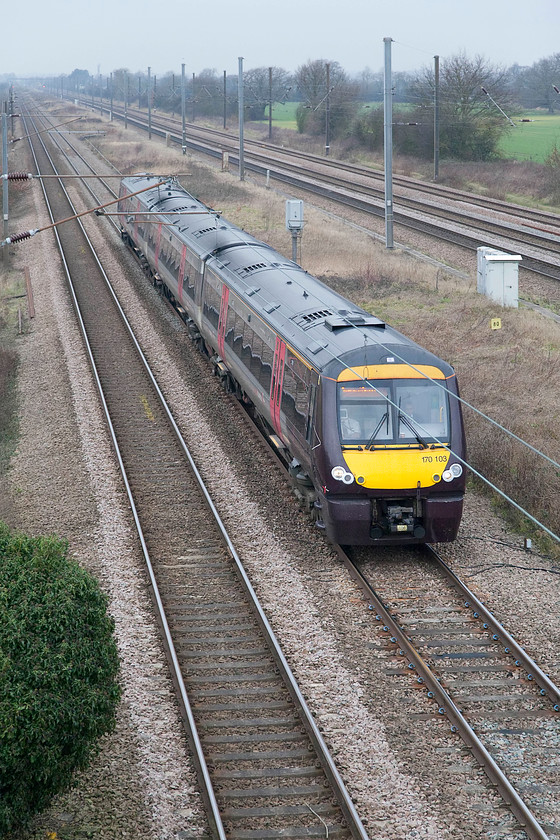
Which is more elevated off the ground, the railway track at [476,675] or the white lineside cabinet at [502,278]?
the white lineside cabinet at [502,278]

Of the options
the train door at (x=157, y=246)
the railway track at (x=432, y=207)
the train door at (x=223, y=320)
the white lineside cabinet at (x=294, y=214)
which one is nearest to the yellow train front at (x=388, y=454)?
the train door at (x=223, y=320)

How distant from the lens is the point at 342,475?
11500 millimetres

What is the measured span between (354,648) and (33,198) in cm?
4147

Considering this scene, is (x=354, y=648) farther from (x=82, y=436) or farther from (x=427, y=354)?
(x=82, y=436)

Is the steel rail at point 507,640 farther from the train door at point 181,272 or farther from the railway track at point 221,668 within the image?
the train door at point 181,272

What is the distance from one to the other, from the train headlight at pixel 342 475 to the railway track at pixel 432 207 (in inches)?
744

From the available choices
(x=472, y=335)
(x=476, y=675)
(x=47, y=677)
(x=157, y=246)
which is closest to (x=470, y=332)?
(x=472, y=335)

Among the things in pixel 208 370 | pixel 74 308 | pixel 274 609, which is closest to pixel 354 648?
pixel 274 609

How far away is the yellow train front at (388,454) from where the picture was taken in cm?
1153

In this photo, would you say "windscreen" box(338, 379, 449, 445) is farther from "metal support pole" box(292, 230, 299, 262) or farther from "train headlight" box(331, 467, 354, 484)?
"metal support pole" box(292, 230, 299, 262)

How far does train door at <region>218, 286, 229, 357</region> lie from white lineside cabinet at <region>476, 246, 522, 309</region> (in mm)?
9859

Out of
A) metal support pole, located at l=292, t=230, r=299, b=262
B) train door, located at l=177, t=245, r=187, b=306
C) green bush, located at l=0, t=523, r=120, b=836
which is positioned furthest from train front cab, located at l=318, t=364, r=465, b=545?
metal support pole, located at l=292, t=230, r=299, b=262

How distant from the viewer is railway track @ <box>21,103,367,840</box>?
7.47m

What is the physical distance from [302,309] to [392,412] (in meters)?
3.48
